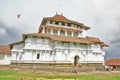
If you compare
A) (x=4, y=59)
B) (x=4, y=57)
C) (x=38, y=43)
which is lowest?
(x=4, y=59)

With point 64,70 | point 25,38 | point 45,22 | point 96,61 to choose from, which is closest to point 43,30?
point 45,22

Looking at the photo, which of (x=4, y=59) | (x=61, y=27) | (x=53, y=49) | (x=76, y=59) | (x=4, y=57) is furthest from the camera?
(x=4, y=57)

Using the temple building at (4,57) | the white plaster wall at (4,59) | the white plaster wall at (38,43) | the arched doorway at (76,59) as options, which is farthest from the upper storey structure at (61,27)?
the white plaster wall at (4,59)

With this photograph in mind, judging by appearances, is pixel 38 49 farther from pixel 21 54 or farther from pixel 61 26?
pixel 61 26

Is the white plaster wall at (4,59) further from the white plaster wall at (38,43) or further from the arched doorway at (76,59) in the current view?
the arched doorway at (76,59)

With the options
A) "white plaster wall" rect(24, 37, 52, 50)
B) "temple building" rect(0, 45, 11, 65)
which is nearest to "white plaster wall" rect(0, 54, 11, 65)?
"temple building" rect(0, 45, 11, 65)

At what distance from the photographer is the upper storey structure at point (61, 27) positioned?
43.1m

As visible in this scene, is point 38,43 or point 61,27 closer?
point 38,43

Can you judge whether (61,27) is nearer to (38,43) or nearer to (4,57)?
(38,43)

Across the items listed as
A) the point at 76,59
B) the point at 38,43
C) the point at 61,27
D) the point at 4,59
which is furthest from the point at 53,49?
the point at 4,59

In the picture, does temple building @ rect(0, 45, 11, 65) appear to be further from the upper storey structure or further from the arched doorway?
the arched doorway

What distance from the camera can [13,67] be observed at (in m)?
34.2

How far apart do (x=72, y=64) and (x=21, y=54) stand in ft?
42.1

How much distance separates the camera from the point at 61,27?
43.8m
